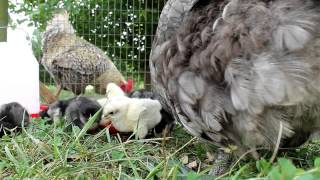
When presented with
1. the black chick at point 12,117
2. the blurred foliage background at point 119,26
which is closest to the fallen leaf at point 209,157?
the black chick at point 12,117

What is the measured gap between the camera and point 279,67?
1.25 m

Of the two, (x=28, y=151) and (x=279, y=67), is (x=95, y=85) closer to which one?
(x=28, y=151)

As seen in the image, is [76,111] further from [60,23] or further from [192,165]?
[60,23]

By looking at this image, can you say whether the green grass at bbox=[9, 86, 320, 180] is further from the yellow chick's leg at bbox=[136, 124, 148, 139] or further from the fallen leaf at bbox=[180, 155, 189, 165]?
the yellow chick's leg at bbox=[136, 124, 148, 139]

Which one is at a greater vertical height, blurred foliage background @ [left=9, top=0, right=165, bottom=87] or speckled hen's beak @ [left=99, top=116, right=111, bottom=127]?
blurred foliage background @ [left=9, top=0, right=165, bottom=87]

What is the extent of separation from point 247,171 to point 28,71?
1823 millimetres

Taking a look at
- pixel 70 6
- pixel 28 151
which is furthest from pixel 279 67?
pixel 70 6

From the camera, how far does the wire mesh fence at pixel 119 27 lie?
521 cm

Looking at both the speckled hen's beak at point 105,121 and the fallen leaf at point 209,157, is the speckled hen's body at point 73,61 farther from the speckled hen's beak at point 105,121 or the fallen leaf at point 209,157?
the fallen leaf at point 209,157

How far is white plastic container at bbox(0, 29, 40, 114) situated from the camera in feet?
9.35

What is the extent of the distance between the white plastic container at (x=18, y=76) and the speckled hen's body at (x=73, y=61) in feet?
7.95

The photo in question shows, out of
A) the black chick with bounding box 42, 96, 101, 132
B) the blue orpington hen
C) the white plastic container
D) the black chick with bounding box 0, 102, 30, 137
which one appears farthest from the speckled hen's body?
the blue orpington hen

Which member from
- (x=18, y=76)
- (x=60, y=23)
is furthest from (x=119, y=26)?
(x=18, y=76)

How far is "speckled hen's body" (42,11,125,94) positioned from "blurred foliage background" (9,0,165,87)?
0.10 m
